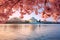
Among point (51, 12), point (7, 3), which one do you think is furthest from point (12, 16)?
point (51, 12)

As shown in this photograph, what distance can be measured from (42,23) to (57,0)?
358 millimetres

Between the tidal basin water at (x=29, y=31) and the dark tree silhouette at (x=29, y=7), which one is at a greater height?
the dark tree silhouette at (x=29, y=7)

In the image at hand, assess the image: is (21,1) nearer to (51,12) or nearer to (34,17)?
(34,17)

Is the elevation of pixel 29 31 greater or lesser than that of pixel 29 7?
lesser

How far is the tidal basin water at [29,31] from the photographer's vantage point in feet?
5.61

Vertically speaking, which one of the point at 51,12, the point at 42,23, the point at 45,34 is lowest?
the point at 45,34

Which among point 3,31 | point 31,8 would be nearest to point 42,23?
point 31,8

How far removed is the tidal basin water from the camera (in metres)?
1.71

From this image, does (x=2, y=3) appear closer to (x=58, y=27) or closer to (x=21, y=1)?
(x=21, y=1)

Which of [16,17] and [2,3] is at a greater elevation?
[2,3]

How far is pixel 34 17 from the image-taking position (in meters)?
1.75

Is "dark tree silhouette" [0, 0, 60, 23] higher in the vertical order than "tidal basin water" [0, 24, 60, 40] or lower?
higher

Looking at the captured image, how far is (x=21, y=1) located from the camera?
1756 mm

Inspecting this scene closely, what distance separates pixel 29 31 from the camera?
1.74m
